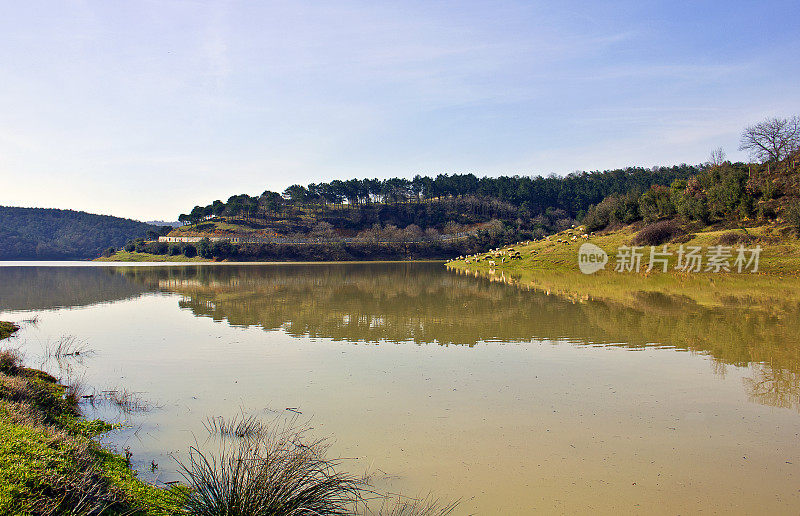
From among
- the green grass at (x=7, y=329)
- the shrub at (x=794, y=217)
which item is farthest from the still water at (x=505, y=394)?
the shrub at (x=794, y=217)

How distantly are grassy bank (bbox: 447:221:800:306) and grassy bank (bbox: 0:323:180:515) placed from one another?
929 inches

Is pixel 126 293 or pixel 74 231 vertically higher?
pixel 74 231

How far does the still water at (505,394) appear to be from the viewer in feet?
19.7

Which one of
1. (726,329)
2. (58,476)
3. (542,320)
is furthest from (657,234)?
(58,476)

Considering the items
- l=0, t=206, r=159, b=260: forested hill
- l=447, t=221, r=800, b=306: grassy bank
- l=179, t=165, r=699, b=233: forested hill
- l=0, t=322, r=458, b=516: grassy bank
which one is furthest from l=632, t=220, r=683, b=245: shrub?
l=0, t=206, r=159, b=260: forested hill

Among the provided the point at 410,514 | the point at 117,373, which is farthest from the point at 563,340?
the point at 117,373

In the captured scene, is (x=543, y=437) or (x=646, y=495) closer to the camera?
(x=646, y=495)

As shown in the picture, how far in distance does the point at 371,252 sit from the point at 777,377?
4049 inches

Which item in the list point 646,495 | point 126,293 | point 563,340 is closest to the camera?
point 646,495

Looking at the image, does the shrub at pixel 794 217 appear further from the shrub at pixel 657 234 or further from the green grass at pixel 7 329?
the green grass at pixel 7 329

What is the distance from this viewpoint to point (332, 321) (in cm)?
1927

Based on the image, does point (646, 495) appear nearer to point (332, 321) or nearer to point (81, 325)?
point (332, 321)

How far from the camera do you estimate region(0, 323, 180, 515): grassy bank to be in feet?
14.2

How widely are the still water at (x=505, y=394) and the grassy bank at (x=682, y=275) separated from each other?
621 cm
